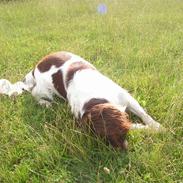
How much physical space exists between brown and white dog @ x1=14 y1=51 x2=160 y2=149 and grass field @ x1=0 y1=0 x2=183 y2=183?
0.48 feet

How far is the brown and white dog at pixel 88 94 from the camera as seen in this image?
3457 millimetres

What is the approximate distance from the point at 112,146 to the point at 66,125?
1.87 feet

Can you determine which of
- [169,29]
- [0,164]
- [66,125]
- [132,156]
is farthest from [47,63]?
[169,29]

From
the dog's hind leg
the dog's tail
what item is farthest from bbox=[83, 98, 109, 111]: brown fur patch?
the dog's hind leg

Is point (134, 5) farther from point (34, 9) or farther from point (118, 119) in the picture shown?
point (118, 119)

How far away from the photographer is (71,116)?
13.8 ft

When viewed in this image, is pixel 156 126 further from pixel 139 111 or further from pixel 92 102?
pixel 92 102

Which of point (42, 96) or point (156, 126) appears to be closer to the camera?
point (156, 126)

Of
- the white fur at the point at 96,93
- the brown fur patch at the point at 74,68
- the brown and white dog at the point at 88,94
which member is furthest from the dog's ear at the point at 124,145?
the brown fur patch at the point at 74,68

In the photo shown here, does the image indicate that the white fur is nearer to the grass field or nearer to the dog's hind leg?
the dog's hind leg

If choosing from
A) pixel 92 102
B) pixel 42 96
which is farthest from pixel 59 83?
pixel 92 102

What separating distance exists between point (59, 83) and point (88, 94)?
74 cm

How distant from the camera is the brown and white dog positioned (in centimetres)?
346

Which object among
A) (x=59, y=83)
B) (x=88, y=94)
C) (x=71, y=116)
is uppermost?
(x=88, y=94)
